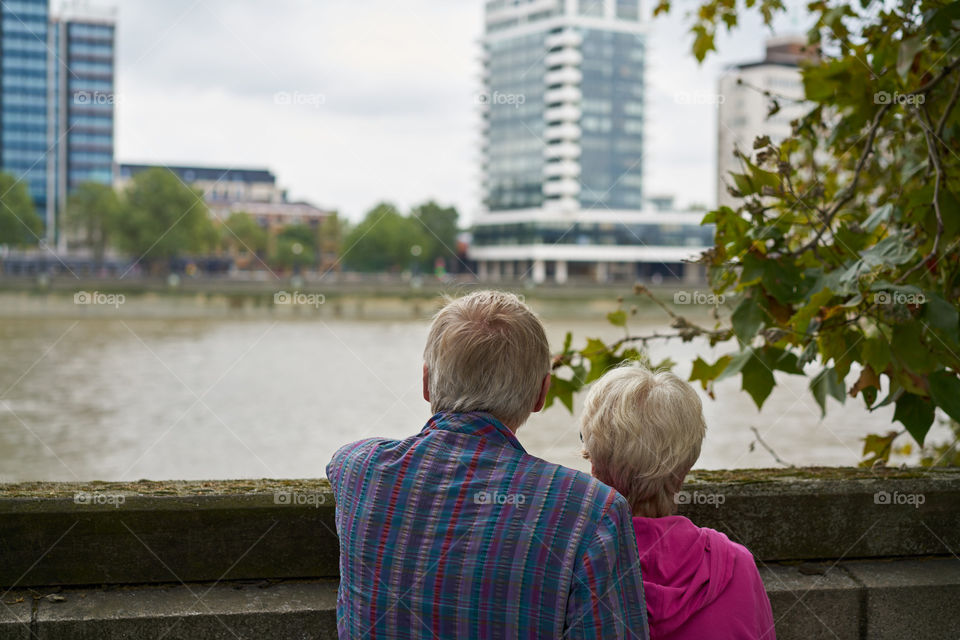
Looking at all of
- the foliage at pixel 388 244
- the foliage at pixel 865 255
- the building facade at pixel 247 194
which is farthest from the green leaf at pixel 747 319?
the building facade at pixel 247 194

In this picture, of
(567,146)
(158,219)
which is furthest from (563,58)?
(158,219)

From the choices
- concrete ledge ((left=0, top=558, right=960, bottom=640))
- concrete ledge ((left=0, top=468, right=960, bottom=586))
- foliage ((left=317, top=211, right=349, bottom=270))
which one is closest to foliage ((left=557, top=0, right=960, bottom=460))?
concrete ledge ((left=0, top=468, right=960, bottom=586))

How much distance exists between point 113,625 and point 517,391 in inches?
31.0

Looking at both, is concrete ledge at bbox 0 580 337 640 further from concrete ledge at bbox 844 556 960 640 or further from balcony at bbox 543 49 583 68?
Answer: balcony at bbox 543 49 583 68

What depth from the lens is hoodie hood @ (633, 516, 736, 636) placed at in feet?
4.73

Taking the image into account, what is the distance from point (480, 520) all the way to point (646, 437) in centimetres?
33

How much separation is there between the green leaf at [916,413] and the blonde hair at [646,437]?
2.93 feet

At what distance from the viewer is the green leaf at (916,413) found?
221 cm

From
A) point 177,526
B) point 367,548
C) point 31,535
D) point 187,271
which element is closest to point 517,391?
point 367,548

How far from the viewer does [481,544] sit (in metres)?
1.29

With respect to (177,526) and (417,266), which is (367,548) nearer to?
(177,526)

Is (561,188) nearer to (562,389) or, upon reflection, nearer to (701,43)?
(701,43)

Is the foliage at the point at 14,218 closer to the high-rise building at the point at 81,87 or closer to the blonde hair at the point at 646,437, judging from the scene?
the high-rise building at the point at 81,87

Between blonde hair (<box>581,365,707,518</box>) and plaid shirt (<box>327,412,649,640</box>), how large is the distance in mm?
211
